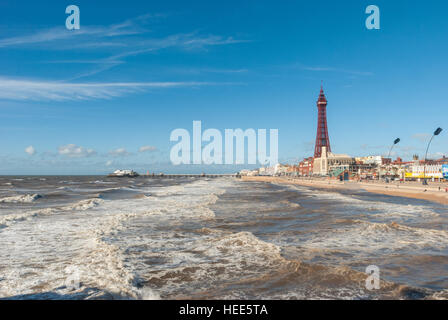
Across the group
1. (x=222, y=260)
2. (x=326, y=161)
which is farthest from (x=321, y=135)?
(x=222, y=260)

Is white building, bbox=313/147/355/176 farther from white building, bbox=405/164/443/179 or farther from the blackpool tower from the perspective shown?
white building, bbox=405/164/443/179

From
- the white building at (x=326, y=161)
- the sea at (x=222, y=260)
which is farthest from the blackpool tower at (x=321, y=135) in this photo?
the sea at (x=222, y=260)

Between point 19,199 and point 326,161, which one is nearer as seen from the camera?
point 19,199

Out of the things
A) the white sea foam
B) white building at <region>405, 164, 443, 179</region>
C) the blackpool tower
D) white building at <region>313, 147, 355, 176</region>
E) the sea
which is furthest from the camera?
the blackpool tower

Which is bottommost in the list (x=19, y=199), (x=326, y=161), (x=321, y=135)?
(x=19, y=199)

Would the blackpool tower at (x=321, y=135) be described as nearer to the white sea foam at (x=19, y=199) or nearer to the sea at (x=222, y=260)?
the white sea foam at (x=19, y=199)

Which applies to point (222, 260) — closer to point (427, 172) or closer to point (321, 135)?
point (427, 172)

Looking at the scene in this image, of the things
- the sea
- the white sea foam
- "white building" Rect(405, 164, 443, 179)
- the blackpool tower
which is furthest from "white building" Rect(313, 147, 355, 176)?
the sea

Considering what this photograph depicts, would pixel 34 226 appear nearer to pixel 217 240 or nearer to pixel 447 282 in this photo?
pixel 217 240

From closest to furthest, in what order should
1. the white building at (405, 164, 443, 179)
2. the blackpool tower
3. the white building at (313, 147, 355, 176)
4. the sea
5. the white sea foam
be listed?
1. the sea
2. the white sea foam
3. the white building at (405, 164, 443, 179)
4. the white building at (313, 147, 355, 176)
5. the blackpool tower

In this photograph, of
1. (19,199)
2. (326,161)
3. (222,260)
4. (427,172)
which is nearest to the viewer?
(222,260)

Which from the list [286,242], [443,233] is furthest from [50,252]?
[443,233]

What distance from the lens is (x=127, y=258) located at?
9961mm
